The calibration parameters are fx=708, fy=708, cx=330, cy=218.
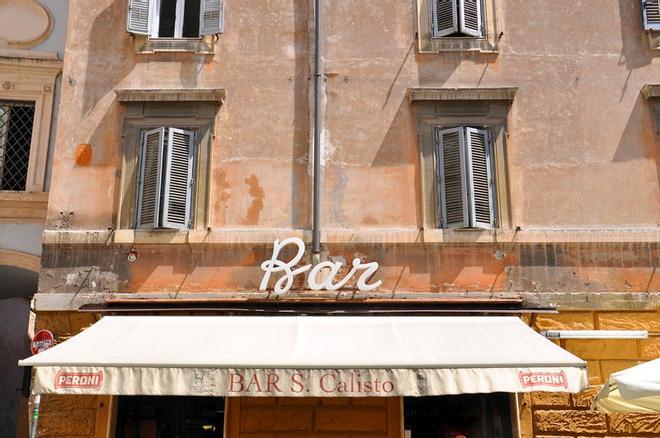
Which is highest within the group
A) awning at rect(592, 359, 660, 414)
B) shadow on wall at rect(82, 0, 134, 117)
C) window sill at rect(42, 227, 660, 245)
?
shadow on wall at rect(82, 0, 134, 117)

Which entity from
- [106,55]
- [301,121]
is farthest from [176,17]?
[301,121]

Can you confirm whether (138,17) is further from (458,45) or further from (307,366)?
(307,366)

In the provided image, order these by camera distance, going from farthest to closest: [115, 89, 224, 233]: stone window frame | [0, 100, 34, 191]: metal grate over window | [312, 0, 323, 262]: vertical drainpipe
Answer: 1. [0, 100, 34, 191]: metal grate over window
2. [115, 89, 224, 233]: stone window frame
3. [312, 0, 323, 262]: vertical drainpipe

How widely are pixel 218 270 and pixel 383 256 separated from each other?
7.51 feet

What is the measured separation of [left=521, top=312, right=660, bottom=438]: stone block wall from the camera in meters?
9.22

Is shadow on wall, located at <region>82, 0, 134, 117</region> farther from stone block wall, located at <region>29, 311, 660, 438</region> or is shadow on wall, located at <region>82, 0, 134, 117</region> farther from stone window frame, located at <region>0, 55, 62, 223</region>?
stone block wall, located at <region>29, 311, 660, 438</region>

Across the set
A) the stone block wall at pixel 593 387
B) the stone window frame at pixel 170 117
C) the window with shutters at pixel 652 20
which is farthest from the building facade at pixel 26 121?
the window with shutters at pixel 652 20

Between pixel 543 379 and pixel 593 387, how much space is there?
1928 millimetres

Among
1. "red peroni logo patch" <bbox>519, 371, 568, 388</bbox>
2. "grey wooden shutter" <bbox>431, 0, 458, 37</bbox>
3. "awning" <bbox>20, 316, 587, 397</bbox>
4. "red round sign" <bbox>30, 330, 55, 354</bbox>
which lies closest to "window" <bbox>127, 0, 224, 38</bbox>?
"grey wooden shutter" <bbox>431, 0, 458, 37</bbox>

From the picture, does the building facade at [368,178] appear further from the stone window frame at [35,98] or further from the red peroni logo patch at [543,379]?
the red peroni logo patch at [543,379]

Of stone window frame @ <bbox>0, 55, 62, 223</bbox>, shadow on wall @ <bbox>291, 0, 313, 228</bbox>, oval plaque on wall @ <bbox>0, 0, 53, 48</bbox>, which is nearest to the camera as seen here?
shadow on wall @ <bbox>291, 0, 313, 228</bbox>

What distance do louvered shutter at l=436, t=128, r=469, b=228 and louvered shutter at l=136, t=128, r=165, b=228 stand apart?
3959 millimetres

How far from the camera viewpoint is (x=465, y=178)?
32.7 feet

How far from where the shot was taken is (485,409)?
31.4ft
